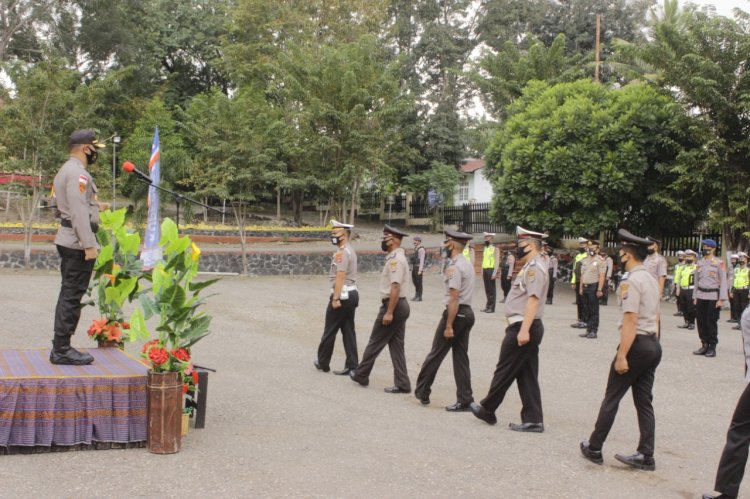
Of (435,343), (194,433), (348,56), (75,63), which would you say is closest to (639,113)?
(348,56)

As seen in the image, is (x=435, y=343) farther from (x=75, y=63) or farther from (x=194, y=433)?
(x=75, y=63)

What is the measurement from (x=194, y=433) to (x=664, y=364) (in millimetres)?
7577

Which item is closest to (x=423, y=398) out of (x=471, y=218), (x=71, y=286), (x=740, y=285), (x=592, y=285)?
(x=71, y=286)

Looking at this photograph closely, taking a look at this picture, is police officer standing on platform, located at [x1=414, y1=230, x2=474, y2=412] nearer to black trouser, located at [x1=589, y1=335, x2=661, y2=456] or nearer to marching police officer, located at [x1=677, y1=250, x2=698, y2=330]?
black trouser, located at [x1=589, y1=335, x2=661, y2=456]

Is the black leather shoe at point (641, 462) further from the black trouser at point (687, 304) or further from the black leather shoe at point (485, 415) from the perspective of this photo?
the black trouser at point (687, 304)

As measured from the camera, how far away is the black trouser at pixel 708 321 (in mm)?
11789

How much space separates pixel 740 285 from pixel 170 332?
13.8m

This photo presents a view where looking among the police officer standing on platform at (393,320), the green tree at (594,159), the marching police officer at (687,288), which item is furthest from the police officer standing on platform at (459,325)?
the green tree at (594,159)

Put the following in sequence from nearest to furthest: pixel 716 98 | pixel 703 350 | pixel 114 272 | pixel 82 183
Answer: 1. pixel 82 183
2. pixel 114 272
3. pixel 703 350
4. pixel 716 98

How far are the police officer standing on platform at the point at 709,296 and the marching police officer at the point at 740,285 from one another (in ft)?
10.6

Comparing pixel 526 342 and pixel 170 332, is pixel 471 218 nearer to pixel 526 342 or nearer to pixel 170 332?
pixel 526 342

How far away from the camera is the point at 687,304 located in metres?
15.2

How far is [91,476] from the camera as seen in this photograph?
511 centimetres

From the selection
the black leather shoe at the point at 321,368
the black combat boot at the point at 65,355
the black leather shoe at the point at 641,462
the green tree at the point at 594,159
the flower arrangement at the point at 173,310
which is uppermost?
the green tree at the point at 594,159
